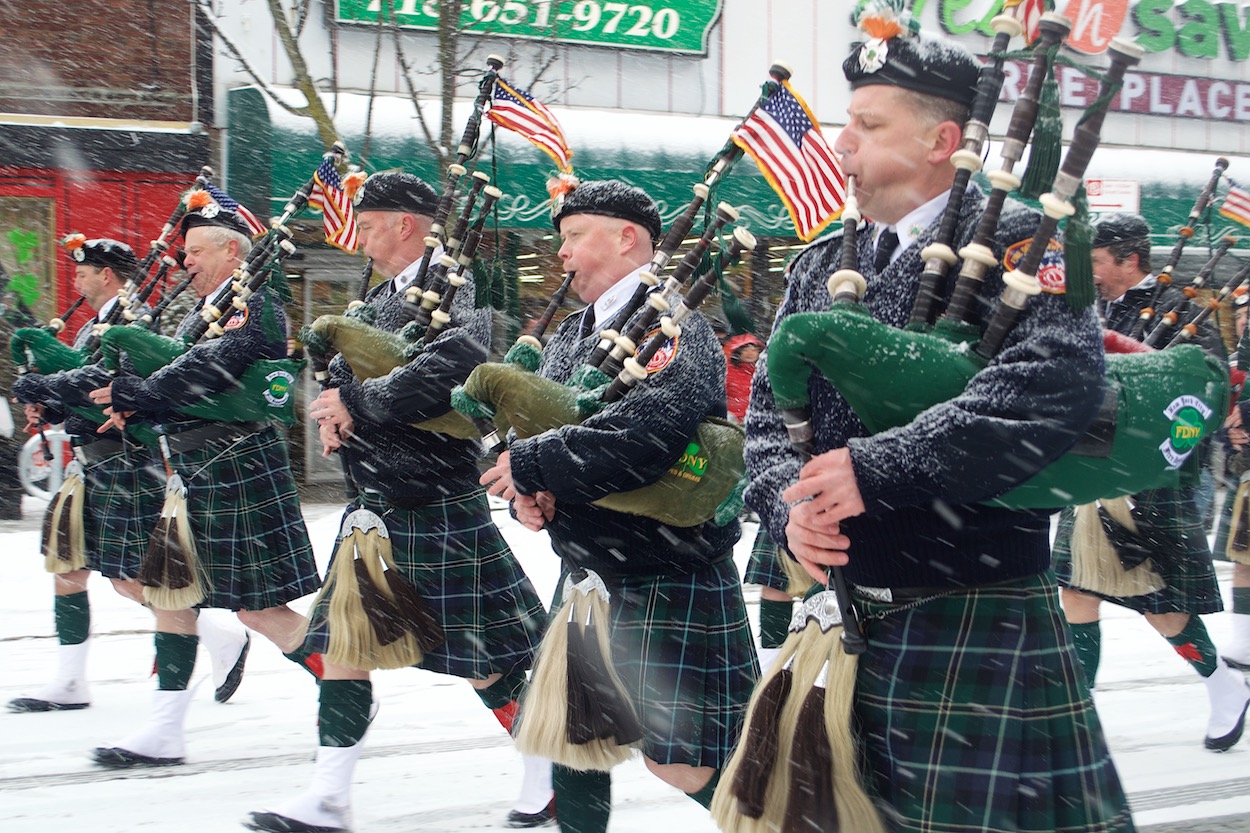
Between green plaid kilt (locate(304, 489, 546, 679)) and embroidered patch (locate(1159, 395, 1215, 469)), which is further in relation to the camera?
green plaid kilt (locate(304, 489, 546, 679))

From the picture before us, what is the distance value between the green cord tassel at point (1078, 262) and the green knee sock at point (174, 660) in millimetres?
3339

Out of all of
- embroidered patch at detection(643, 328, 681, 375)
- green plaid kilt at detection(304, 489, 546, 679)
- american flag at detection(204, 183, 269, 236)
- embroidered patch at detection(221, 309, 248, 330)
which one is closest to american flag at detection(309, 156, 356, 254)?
american flag at detection(204, 183, 269, 236)

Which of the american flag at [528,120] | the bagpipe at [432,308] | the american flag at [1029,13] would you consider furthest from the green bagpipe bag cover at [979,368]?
the bagpipe at [432,308]

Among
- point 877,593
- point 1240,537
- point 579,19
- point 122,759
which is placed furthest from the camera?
point 579,19

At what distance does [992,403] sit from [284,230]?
3085 millimetres

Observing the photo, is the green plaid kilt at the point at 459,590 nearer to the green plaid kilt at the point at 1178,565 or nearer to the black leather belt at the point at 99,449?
the black leather belt at the point at 99,449

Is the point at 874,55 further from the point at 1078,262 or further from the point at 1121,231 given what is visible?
the point at 1121,231

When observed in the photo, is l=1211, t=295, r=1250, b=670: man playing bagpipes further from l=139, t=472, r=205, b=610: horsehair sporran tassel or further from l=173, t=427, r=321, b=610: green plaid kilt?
l=139, t=472, r=205, b=610: horsehair sporran tassel

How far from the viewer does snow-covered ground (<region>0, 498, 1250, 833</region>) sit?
11.5 feet

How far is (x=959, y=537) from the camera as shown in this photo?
1.77 metres

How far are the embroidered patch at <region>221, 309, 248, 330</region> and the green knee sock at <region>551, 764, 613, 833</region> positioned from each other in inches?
81.1

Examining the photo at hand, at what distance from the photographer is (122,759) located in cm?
395

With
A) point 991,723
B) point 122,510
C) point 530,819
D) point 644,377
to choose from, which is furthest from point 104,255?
point 991,723

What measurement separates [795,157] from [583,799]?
4.80 feet
